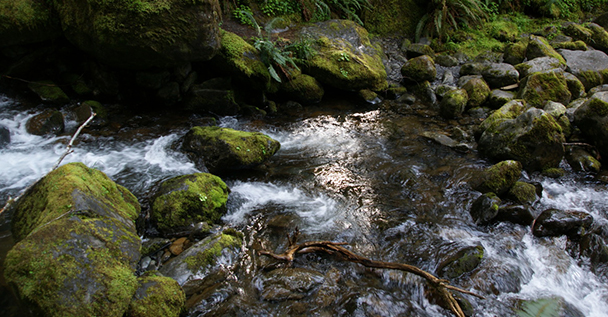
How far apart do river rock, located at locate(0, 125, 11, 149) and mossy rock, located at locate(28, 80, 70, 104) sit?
946 mm

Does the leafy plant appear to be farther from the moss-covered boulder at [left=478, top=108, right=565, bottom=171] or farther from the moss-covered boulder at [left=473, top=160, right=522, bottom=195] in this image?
the moss-covered boulder at [left=473, top=160, right=522, bottom=195]

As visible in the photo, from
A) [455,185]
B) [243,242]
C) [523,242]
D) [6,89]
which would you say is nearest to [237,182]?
[243,242]

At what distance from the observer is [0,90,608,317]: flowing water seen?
342 centimetres

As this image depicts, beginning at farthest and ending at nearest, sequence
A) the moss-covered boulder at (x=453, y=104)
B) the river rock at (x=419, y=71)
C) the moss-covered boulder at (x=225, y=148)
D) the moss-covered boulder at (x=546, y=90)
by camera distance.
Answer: the river rock at (x=419, y=71), the moss-covered boulder at (x=453, y=104), the moss-covered boulder at (x=546, y=90), the moss-covered boulder at (x=225, y=148)

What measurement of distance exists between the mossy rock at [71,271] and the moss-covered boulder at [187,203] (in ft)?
3.87

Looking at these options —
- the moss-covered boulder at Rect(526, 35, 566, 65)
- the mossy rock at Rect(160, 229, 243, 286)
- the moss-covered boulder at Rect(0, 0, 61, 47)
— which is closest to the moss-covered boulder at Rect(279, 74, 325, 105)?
the moss-covered boulder at Rect(0, 0, 61, 47)

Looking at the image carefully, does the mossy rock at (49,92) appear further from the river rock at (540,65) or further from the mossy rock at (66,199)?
the river rock at (540,65)

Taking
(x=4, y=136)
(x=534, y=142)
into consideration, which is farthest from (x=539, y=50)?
(x=4, y=136)

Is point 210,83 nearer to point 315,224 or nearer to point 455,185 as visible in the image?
point 315,224

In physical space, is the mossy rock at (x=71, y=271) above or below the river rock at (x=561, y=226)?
above

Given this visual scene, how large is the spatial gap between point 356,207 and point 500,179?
226 cm

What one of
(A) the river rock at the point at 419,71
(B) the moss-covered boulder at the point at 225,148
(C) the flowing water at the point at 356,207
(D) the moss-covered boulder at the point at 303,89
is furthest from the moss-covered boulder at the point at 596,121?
(B) the moss-covered boulder at the point at 225,148

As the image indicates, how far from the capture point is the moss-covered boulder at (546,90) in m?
7.77

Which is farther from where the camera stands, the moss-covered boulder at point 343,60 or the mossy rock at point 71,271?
the moss-covered boulder at point 343,60
